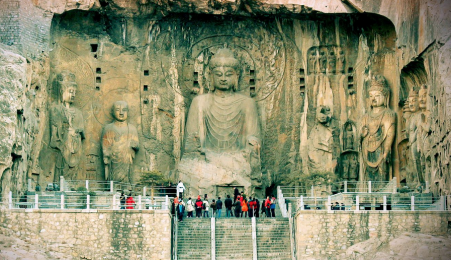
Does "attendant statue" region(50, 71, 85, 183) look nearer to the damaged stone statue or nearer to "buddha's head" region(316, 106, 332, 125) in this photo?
the damaged stone statue

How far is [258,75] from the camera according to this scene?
48812 mm

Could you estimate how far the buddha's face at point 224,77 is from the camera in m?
47.4

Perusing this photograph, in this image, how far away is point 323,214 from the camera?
38.3 m

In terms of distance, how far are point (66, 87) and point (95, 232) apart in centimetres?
970

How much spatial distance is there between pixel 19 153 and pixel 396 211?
520 inches

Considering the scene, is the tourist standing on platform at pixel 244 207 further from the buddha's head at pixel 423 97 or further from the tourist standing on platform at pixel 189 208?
the buddha's head at pixel 423 97

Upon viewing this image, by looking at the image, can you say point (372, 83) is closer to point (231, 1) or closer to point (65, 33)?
point (231, 1)

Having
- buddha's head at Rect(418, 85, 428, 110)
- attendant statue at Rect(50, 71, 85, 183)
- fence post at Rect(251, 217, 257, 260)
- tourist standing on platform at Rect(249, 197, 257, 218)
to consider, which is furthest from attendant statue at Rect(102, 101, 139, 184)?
buddha's head at Rect(418, 85, 428, 110)

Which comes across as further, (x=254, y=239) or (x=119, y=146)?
(x=119, y=146)

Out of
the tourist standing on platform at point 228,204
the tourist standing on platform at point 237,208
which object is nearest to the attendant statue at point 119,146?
the tourist standing on platform at point 228,204

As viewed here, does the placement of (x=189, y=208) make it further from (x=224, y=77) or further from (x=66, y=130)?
(x=224, y=77)

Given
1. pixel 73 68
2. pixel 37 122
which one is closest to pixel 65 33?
pixel 73 68

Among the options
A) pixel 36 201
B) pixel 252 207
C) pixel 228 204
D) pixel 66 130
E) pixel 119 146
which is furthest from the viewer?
pixel 119 146

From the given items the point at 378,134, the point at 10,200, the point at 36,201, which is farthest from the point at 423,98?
the point at 10,200
